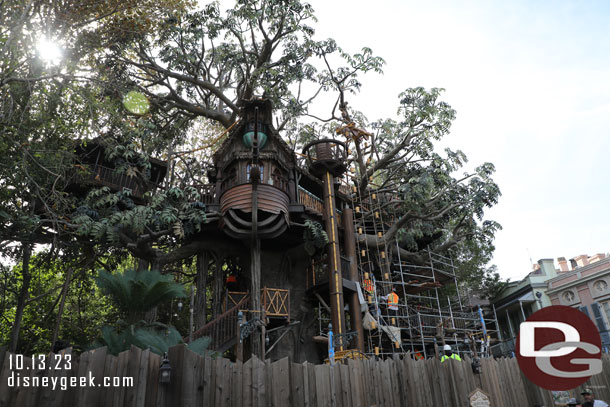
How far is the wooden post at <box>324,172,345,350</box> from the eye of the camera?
15070 millimetres

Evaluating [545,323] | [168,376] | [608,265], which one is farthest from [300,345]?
[608,265]

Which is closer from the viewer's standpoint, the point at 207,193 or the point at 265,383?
the point at 265,383

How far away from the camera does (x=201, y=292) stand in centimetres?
1537

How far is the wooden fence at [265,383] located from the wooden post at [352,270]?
7.49 meters

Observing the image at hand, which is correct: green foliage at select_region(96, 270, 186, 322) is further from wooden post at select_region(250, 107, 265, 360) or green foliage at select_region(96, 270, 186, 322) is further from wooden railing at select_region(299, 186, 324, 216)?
wooden railing at select_region(299, 186, 324, 216)

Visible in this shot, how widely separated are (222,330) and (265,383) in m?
8.62

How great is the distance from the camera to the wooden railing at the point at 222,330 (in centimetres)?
1327

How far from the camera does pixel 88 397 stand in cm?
460

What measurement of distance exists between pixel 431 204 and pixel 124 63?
16656mm

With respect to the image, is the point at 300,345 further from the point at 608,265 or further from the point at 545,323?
the point at 608,265

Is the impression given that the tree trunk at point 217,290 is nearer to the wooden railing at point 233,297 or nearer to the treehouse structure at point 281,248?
the treehouse structure at point 281,248

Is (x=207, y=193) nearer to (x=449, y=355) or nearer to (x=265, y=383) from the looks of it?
(x=449, y=355)
